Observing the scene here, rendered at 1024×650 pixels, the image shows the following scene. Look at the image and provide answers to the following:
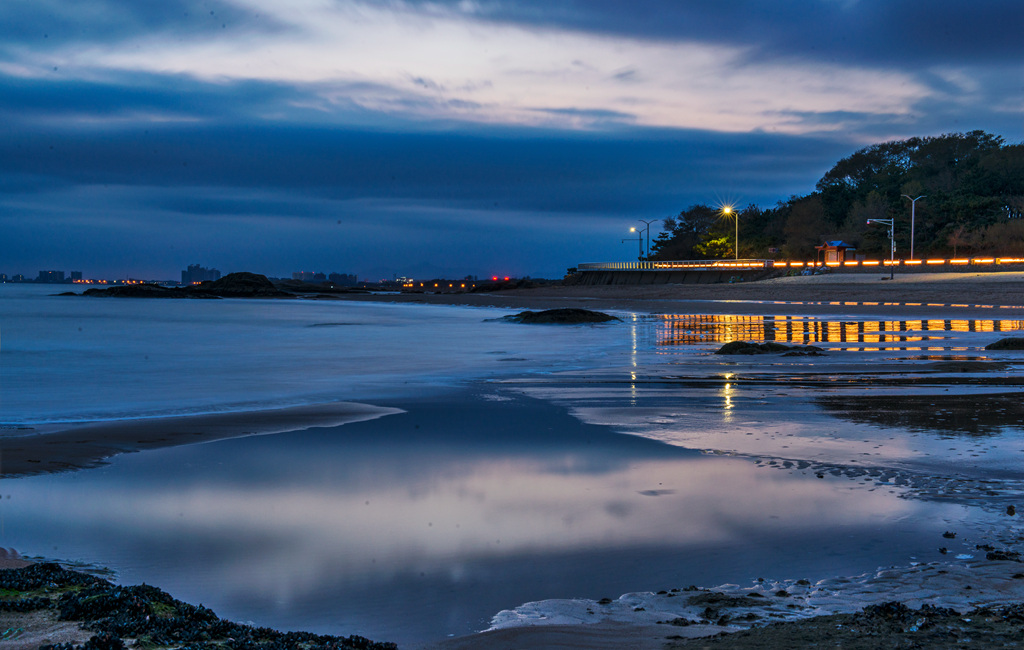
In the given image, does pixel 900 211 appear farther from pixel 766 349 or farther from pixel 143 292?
pixel 143 292

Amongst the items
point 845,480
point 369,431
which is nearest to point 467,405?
point 369,431

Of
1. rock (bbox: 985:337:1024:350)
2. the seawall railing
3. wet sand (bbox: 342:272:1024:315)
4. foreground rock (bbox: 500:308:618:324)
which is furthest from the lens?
the seawall railing

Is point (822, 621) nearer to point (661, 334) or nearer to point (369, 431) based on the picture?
point (369, 431)

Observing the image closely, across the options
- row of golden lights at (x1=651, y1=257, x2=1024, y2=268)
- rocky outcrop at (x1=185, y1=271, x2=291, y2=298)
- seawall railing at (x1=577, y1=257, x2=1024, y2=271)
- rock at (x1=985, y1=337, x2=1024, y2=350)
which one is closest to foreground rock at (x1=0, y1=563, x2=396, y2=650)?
rock at (x1=985, y1=337, x2=1024, y2=350)

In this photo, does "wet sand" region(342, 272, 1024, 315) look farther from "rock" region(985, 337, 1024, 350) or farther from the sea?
the sea

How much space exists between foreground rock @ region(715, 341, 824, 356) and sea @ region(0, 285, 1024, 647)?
3.98 meters

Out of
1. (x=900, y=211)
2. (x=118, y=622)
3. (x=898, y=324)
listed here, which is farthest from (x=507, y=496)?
(x=900, y=211)

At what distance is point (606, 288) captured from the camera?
106 meters

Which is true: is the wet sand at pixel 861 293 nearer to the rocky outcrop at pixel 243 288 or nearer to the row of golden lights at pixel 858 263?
the row of golden lights at pixel 858 263

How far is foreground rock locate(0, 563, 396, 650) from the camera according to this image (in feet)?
12.3

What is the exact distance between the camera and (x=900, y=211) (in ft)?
341

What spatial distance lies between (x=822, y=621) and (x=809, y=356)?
15.9 meters

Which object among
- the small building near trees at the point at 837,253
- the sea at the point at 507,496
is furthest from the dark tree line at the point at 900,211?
the sea at the point at 507,496

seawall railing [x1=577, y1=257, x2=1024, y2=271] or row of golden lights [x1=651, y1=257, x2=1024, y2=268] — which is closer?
seawall railing [x1=577, y1=257, x2=1024, y2=271]
